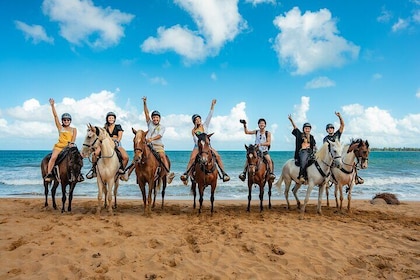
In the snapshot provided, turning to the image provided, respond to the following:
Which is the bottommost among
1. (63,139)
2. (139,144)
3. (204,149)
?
(204,149)

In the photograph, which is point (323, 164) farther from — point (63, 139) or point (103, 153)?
point (63, 139)

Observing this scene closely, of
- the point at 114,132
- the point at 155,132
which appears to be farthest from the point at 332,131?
the point at 114,132

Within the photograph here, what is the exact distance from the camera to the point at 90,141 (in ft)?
26.6

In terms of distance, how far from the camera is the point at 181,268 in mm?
4719

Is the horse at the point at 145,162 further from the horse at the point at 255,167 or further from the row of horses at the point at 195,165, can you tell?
the horse at the point at 255,167

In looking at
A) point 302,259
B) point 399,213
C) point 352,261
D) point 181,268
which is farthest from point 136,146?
point 399,213

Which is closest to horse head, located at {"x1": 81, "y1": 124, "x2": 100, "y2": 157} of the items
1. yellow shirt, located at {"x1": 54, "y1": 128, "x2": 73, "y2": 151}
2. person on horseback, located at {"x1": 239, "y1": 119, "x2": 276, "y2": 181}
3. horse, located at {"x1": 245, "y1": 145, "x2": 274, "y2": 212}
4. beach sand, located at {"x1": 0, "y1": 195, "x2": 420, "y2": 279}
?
yellow shirt, located at {"x1": 54, "y1": 128, "x2": 73, "y2": 151}

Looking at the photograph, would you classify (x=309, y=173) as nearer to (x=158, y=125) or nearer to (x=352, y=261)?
(x=352, y=261)

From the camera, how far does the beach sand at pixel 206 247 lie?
4.60 meters

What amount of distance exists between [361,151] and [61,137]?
9.22 meters

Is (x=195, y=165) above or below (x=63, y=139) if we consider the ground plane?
below

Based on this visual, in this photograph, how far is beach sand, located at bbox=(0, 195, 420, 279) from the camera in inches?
181

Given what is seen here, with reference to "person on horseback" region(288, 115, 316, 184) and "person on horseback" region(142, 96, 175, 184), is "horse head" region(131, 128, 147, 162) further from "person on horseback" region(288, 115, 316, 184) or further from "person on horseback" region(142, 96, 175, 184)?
"person on horseback" region(288, 115, 316, 184)

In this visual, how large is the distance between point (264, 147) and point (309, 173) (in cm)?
169
